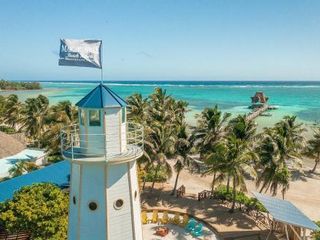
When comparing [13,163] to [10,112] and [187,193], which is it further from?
[10,112]

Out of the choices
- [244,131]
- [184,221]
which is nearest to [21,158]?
[184,221]

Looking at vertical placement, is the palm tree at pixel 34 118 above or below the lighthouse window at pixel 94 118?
below

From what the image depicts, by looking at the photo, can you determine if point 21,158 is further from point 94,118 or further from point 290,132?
point 290,132

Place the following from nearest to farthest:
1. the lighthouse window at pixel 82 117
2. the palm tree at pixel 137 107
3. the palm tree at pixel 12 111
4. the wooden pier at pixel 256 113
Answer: the lighthouse window at pixel 82 117, the palm tree at pixel 137 107, the palm tree at pixel 12 111, the wooden pier at pixel 256 113

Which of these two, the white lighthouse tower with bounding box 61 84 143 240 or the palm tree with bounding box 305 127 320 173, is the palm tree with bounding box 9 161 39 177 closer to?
the white lighthouse tower with bounding box 61 84 143 240

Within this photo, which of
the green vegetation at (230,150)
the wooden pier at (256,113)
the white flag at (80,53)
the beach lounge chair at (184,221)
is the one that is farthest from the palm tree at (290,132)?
the wooden pier at (256,113)

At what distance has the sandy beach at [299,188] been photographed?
3416 cm

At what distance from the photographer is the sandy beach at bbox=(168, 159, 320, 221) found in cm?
3416

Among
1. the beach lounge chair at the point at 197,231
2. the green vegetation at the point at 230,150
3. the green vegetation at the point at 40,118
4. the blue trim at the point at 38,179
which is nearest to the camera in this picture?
the blue trim at the point at 38,179

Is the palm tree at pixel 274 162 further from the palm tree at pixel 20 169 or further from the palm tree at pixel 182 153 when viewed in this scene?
the palm tree at pixel 20 169

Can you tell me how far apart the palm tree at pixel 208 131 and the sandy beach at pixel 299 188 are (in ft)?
13.5

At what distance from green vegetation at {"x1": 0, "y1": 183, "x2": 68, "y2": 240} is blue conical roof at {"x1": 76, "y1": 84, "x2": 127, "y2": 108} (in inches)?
403

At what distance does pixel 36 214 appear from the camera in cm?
1964

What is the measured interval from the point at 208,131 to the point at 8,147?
82.7ft
